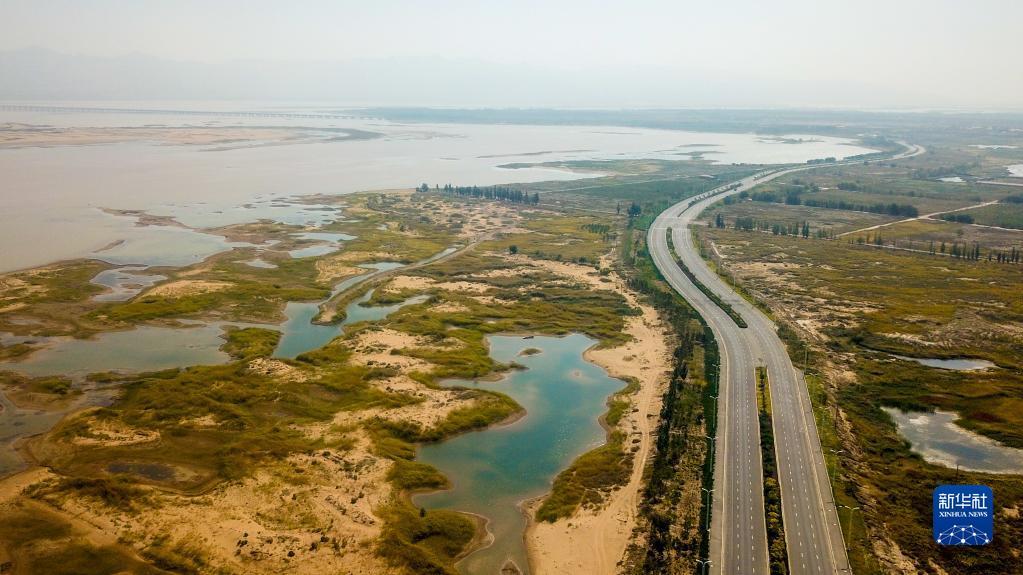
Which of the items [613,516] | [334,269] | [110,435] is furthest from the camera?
[334,269]

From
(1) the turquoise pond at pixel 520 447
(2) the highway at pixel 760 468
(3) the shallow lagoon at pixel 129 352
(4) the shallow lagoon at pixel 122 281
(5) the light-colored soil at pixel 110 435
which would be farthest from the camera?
(4) the shallow lagoon at pixel 122 281

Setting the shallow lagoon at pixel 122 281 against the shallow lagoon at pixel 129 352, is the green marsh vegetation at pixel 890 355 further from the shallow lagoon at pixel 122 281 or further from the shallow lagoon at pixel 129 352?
the shallow lagoon at pixel 122 281

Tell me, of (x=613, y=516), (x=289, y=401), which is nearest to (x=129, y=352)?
(x=289, y=401)

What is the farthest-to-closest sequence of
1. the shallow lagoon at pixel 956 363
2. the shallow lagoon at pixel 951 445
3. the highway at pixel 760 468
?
the shallow lagoon at pixel 956 363, the shallow lagoon at pixel 951 445, the highway at pixel 760 468

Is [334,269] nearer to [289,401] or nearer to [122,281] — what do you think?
[122,281]

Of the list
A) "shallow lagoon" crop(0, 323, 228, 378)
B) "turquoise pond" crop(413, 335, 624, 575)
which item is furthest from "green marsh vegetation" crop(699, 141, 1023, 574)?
"shallow lagoon" crop(0, 323, 228, 378)

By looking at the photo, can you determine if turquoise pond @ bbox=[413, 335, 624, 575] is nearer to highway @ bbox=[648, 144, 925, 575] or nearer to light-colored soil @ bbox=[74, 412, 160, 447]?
highway @ bbox=[648, 144, 925, 575]

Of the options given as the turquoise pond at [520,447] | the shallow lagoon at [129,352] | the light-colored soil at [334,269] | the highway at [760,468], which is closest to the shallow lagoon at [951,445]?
the highway at [760,468]
